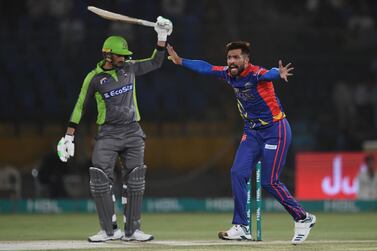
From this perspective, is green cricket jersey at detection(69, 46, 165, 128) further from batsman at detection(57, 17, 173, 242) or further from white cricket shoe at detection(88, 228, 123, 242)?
white cricket shoe at detection(88, 228, 123, 242)

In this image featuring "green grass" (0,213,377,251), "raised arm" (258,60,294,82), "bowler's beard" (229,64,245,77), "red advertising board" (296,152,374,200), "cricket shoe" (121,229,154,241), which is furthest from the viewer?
"red advertising board" (296,152,374,200)

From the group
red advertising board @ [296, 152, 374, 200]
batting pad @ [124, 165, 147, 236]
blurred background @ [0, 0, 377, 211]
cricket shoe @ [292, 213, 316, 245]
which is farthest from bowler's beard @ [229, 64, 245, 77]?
red advertising board @ [296, 152, 374, 200]

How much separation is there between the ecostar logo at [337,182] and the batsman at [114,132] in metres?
7.85

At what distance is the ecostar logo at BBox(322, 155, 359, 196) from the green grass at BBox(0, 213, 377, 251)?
5.03 ft

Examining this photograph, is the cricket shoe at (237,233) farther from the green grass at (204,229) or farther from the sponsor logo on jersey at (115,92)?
the sponsor logo on jersey at (115,92)

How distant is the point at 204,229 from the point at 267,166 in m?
3.04

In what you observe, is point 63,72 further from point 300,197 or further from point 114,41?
point 114,41

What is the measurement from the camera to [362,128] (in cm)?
1636

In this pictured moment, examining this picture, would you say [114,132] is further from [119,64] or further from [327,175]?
[327,175]

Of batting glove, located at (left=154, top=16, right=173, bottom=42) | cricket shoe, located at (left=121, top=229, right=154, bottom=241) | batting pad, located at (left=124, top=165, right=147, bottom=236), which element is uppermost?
batting glove, located at (left=154, top=16, right=173, bottom=42)

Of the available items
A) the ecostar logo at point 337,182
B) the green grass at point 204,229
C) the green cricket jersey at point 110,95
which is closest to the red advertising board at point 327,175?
the ecostar logo at point 337,182

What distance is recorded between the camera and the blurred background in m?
15.9

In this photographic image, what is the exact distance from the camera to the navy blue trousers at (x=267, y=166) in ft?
26.6

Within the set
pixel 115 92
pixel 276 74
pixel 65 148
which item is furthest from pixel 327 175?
pixel 276 74
